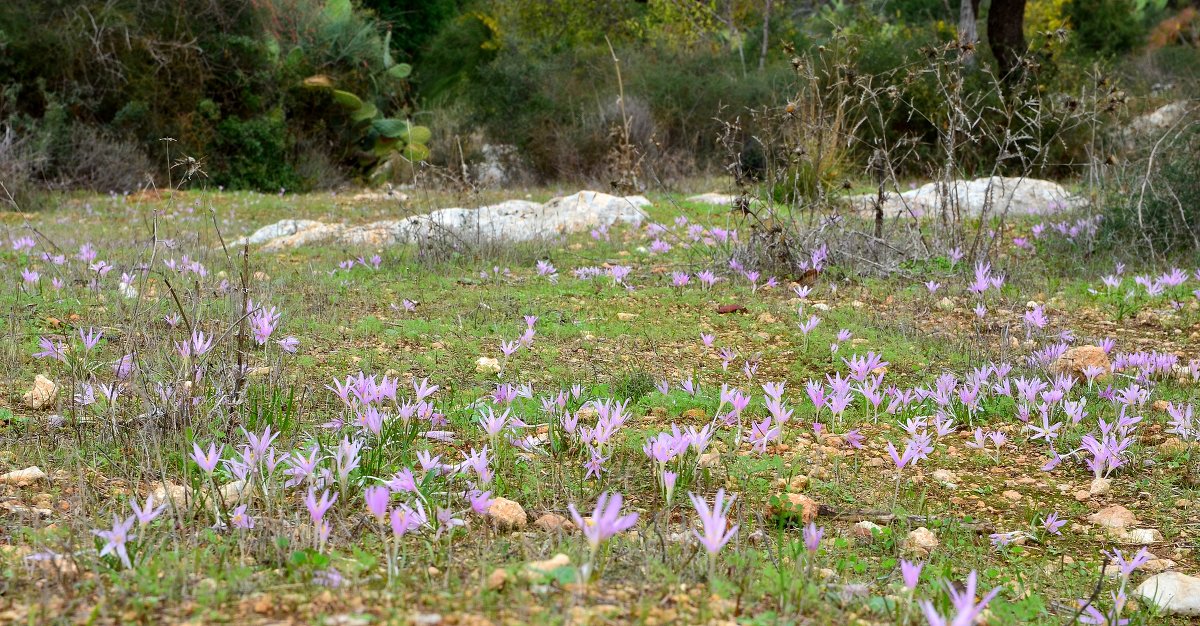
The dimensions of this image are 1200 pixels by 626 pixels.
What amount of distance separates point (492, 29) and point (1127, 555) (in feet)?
95.9

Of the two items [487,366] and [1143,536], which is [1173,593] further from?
[487,366]

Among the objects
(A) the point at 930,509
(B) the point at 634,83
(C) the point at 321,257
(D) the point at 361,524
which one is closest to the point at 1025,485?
(A) the point at 930,509

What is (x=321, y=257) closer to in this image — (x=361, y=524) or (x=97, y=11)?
(x=361, y=524)

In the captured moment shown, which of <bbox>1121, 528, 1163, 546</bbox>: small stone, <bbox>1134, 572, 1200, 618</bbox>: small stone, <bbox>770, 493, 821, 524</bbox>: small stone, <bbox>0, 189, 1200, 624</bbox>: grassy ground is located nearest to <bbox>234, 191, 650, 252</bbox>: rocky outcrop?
<bbox>0, 189, 1200, 624</bbox>: grassy ground

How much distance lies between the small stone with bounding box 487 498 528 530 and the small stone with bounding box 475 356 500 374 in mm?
1552

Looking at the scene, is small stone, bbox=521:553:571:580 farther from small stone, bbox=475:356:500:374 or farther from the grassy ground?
small stone, bbox=475:356:500:374

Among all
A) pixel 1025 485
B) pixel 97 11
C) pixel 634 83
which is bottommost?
pixel 1025 485

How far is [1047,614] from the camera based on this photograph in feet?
6.14

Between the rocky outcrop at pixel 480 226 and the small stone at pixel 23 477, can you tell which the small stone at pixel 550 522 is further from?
the rocky outcrop at pixel 480 226

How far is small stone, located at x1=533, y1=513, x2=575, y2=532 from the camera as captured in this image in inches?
81.8

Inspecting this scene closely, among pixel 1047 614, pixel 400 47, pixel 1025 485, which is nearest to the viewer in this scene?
pixel 1047 614

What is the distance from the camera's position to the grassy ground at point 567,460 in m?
1.58

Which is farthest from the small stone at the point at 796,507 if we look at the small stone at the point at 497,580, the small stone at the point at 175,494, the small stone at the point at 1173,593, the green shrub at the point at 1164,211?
the green shrub at the point at 1164,211

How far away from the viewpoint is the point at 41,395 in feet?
10.0
